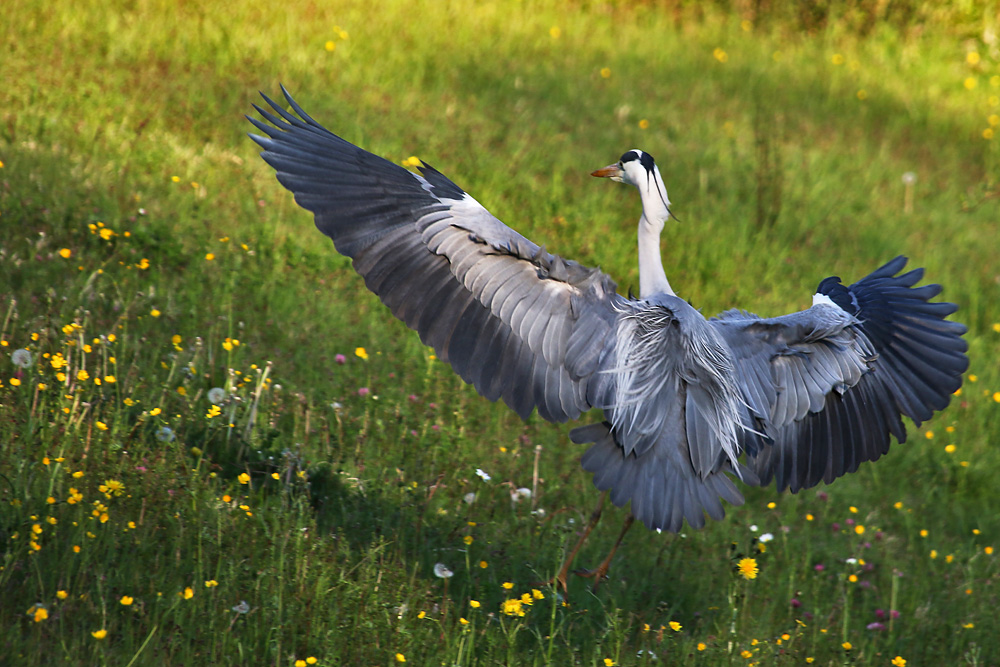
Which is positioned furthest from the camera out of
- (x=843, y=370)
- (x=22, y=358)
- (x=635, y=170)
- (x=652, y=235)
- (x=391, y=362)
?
(x=391, y=362)

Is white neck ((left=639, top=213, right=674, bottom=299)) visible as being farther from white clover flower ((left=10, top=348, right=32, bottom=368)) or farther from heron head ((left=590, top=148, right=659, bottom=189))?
white clover flower ((left=10, top=348, right=32, bottom=368))

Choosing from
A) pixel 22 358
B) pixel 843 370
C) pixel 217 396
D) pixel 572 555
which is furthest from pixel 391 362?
pixel 843 370

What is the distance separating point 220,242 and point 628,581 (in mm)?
3142

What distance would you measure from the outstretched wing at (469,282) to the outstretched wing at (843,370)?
2.62 feet

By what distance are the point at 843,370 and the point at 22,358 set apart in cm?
364

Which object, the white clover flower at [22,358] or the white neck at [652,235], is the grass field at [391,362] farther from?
the white neck at [652,235]

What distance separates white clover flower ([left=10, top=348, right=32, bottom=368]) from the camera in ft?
13.9

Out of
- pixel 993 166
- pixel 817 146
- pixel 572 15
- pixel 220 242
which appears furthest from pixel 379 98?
pixel 993 166

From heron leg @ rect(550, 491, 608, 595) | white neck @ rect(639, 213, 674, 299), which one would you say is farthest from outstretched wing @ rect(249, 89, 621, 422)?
heron leg @ rect(550, 491, 608, 595)

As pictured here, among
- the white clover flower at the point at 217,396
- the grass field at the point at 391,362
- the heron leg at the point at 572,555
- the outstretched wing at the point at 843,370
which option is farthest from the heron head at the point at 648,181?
the white clover flower at the point at 217,396

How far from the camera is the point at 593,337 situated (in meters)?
4.05

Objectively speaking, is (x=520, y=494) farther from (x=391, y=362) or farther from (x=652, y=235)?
(x=652, y=235)

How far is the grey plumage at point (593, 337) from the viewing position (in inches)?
159

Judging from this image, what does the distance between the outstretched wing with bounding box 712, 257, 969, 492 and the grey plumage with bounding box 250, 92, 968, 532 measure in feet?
0.04
